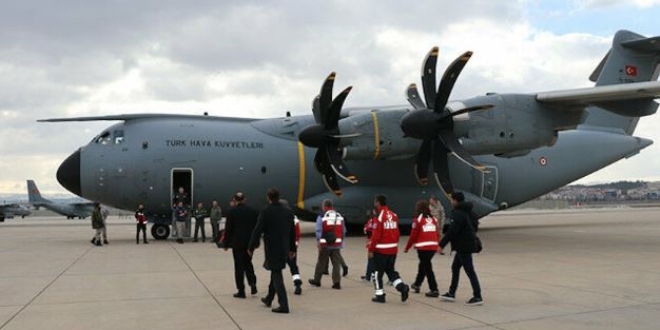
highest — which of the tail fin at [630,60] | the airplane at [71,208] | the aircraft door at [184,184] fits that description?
the tail fin at [630,60]

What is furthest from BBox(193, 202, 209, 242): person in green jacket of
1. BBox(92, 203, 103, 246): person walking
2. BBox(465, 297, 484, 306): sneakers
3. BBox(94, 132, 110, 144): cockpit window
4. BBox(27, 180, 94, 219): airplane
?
BBox(27, 180, 94, 219): airplane

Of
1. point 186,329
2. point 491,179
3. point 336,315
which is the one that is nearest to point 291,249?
point 336,315

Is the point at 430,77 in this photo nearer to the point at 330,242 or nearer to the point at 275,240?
the point at 330,242

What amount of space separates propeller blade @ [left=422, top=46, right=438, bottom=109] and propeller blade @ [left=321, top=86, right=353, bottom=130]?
2005mm

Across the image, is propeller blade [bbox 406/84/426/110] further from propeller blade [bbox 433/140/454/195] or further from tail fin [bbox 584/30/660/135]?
tail fin [bbox 584/30/660/135]

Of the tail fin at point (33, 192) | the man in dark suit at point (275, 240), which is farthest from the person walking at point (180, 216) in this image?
the tail fin at point (33, 192)

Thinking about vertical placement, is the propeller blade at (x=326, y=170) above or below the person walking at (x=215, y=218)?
above

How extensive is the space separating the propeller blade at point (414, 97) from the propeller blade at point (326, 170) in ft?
9.12

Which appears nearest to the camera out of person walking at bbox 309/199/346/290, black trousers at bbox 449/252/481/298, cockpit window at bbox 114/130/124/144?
black trousers at bbox 449/252/481/298

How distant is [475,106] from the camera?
1552cm

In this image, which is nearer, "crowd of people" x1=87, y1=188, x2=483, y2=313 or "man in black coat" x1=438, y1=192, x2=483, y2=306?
"crowd of people" x1=87, y1=188, x2=483, y2=313

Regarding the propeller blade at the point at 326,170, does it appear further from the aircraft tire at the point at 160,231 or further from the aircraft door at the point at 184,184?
the aircraft tire at the point at 160,231

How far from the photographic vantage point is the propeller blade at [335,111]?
15755mm

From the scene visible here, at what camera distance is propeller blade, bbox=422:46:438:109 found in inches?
592
